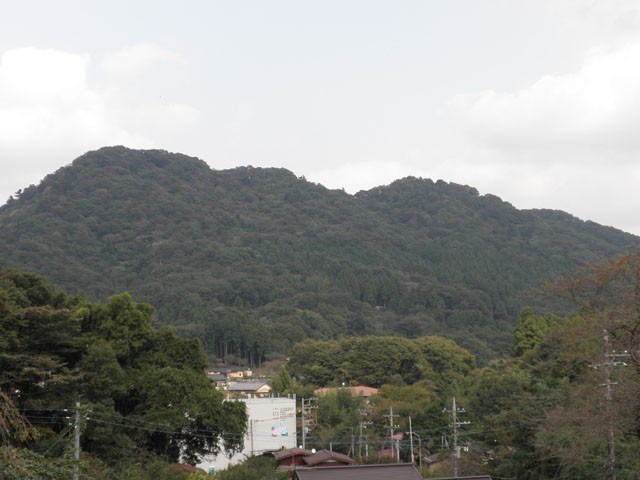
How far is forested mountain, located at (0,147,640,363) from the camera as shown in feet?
330

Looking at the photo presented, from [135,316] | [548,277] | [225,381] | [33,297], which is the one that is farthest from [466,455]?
[548,277]

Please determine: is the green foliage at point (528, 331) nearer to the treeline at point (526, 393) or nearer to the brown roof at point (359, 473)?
the treeline at point (526, 393)

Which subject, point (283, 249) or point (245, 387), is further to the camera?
point (283, 249)

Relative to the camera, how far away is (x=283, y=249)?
5261 inches

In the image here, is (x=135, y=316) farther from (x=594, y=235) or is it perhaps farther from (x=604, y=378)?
(x=594, y=235)

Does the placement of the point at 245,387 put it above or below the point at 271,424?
above

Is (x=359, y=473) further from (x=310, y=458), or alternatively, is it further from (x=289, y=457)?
(x=289, y=457)

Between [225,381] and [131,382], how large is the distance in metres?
44.0

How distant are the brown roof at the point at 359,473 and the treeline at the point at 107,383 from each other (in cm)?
525

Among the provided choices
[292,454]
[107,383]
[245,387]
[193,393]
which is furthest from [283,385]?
[107,383]

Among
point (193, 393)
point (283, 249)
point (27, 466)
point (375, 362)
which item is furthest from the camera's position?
point (283, 249)

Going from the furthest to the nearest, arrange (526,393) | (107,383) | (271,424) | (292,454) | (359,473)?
(271,424) < (292,454) < (526,393) < (107,383) < (359,473)

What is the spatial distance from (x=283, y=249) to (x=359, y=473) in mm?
114609

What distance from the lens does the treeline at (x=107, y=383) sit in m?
23.2
